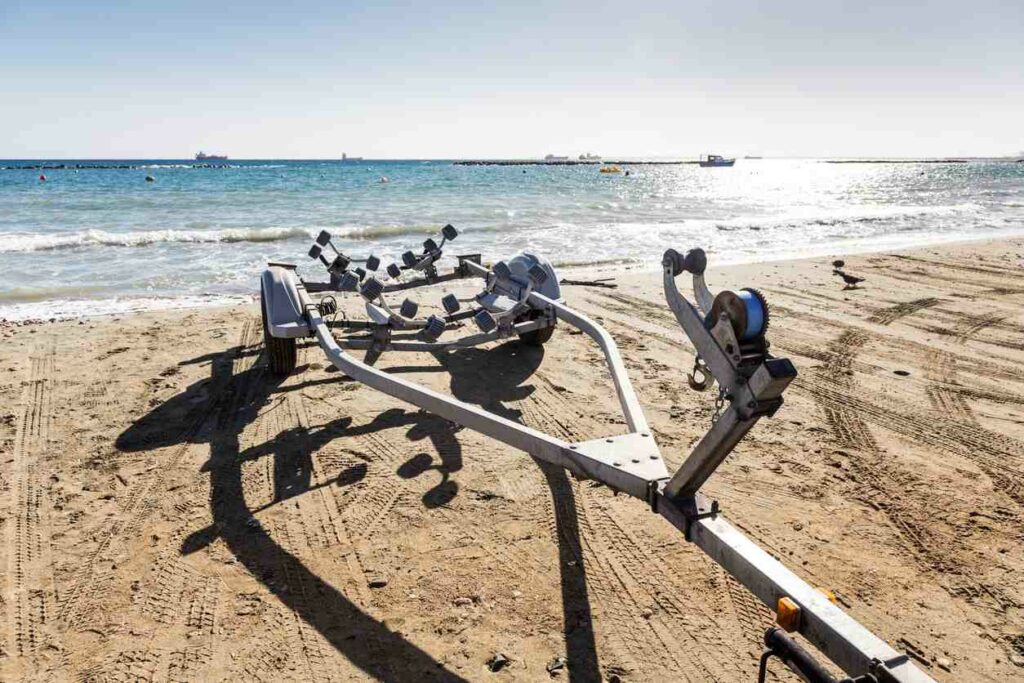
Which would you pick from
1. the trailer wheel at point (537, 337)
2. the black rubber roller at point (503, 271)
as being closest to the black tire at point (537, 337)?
the trailer wheel at point (537, 337)

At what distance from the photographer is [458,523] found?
3832 mm

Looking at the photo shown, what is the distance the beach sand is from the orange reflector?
109 cm

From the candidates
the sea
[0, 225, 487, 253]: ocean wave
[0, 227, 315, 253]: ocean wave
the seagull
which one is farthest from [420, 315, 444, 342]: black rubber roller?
[0, 227, 315, 253]: ocean wave

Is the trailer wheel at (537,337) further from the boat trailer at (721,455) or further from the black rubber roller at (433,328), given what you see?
the boat trailer at (721,455)

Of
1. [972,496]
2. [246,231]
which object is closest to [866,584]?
[972,496]

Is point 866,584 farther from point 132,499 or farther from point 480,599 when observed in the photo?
point 132,499

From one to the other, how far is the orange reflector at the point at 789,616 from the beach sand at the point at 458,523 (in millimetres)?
1088

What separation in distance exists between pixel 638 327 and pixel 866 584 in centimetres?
500

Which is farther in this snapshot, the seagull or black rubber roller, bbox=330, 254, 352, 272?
the seagull

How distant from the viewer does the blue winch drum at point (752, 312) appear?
2.02 meters

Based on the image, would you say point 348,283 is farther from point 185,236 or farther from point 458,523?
point 185,236

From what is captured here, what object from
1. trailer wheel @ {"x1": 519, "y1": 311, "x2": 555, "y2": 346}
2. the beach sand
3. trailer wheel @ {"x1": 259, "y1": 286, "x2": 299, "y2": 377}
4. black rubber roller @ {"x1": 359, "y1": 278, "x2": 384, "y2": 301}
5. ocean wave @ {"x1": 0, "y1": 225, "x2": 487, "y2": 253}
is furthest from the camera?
ocean wave @ {"x1": 0, "y1": 225, "x2": 487, "y2": 253}

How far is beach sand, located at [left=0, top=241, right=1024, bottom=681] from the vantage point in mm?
2934

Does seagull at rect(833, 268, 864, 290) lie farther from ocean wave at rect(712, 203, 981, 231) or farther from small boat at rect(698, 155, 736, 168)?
small boat at rect(698, 155, 736, 168)
